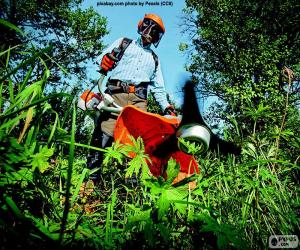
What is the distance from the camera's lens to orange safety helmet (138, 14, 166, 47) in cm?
382

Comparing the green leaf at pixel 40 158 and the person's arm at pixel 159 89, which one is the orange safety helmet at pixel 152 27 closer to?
the person's arm at pixel 159 89

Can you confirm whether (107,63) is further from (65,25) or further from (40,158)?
(65,25)

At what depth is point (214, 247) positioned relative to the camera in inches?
42.3

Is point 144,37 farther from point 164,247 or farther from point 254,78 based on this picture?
point 254,78

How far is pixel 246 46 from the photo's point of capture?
11516 mm

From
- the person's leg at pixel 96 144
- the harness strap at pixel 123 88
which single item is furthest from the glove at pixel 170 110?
the person's leg at pixel 96 144

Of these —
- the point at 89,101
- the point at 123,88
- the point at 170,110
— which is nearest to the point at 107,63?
the point at 89,101

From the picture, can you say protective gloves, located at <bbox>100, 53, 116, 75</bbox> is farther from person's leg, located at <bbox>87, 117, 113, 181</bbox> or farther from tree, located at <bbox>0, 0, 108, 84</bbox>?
tree, located at <bbox>0, 0, 108, 84</bbox>

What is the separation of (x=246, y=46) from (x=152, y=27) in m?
8.83

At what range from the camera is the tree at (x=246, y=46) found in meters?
10.4

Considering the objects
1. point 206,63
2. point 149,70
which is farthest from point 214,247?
point 206,63

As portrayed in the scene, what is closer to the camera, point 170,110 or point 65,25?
point 170,110

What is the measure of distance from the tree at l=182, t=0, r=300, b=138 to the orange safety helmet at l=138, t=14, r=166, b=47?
6.46 meters

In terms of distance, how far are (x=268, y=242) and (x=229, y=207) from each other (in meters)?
0.36
